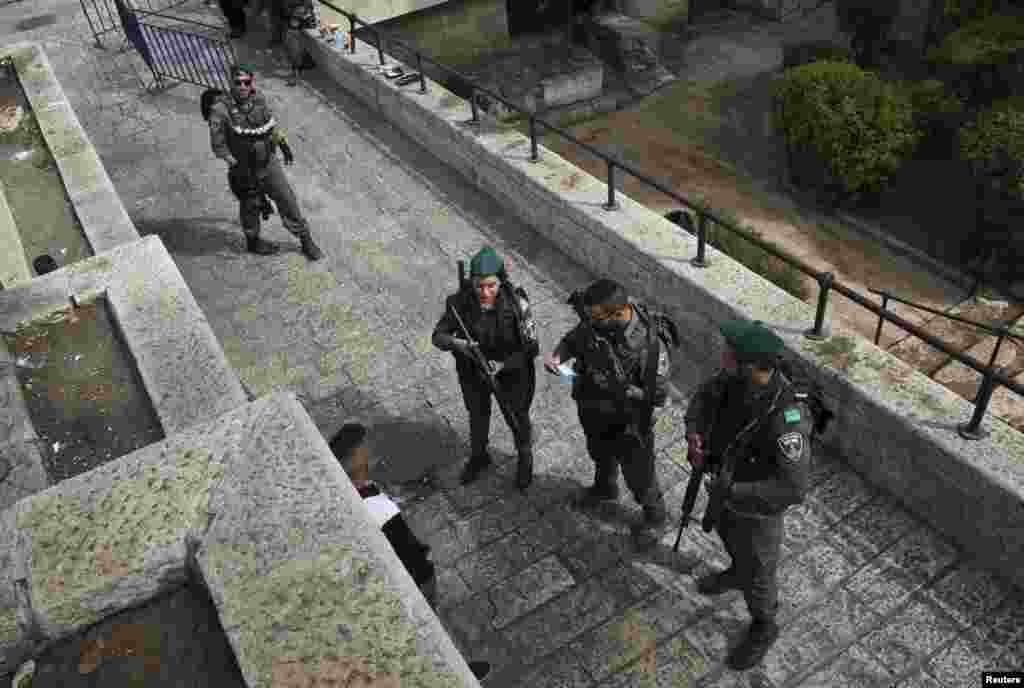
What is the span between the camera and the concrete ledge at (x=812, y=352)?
4691 millimetres

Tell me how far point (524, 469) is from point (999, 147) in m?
10.6

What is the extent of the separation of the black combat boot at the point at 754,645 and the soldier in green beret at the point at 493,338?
1.87 meters

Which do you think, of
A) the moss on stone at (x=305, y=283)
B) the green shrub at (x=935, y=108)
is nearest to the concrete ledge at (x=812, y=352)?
the moss on stone at (x=305, y=283)

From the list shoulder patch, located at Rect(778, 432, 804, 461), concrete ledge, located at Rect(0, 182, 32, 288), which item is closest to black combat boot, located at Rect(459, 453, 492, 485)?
shoulder patch, located at Rect(778, 432, 804, 461)

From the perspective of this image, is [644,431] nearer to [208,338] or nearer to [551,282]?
[208,338]

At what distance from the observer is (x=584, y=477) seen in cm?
588

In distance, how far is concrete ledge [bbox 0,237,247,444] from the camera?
13.6 ft

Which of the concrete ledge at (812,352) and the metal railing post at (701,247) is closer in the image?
the concrete ledge at (812,352)

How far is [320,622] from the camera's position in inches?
106

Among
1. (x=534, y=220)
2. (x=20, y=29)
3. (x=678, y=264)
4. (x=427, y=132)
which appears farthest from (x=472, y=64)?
(x=678, y=264)

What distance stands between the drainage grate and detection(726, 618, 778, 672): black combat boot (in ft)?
60.6

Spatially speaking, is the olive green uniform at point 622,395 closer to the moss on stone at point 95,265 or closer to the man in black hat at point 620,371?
the man in black hat at point 620,371

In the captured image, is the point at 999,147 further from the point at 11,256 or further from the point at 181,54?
the point at 11,256

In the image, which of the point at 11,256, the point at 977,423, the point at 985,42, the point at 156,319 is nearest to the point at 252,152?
the point at 11,256
